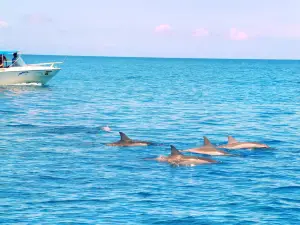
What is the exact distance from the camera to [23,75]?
231 feet

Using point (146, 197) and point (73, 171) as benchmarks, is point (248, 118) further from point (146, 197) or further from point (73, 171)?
point (146, 197)

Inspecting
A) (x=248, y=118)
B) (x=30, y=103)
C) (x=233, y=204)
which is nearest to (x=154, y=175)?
(x=233, y=204)

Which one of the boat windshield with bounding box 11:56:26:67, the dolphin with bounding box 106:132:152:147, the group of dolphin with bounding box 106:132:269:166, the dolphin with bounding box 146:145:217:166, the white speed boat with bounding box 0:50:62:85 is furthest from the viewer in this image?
the boat windshield with bounding box 11:56:26:67

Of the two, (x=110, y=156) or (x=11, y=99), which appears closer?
(x=110, y=156)

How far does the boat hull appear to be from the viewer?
6900 cm

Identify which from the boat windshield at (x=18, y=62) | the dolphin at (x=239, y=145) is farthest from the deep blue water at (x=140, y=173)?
the boat windshield at (x=18, y=62)

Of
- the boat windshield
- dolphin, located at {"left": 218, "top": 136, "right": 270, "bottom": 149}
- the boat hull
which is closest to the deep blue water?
dolphin, located at {"left": 218, "top": 136, "right": 270, "bottom": 149}

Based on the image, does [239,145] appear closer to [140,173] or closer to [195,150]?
[195,150]

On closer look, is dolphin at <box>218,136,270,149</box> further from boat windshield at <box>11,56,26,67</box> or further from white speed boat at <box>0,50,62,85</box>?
boat windshield at <box>11,56,26,67</box>

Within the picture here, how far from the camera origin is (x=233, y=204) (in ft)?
65.8

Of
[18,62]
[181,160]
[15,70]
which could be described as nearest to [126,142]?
[181,160]

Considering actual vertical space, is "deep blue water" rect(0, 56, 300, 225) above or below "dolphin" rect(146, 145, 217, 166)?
below

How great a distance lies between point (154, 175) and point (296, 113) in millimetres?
30839

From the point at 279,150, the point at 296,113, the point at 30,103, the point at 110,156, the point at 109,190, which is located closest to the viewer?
the point at 109,190
